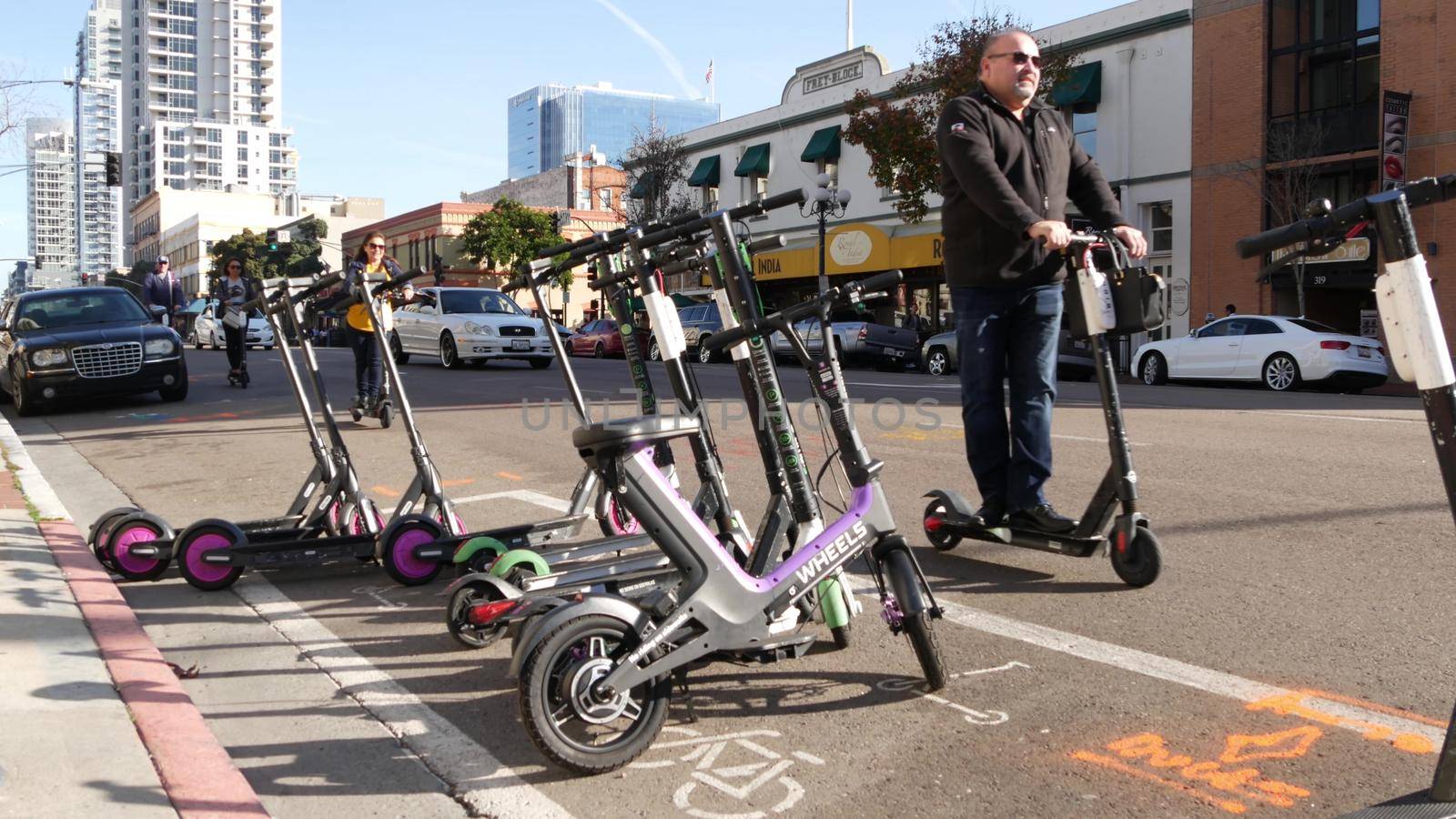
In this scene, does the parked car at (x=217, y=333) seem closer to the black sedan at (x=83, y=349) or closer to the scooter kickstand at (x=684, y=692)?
the black sedan at (x=83, y=349)

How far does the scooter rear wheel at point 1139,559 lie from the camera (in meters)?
4.68

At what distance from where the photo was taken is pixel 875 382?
729 inches

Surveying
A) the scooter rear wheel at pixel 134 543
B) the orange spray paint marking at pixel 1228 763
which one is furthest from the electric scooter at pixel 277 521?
the orange spray paint marking at pixel 1228 763

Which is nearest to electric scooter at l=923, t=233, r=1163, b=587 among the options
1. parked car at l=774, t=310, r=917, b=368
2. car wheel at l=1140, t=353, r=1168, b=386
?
car wheel at l=1140, t=353, r=1168, b=386

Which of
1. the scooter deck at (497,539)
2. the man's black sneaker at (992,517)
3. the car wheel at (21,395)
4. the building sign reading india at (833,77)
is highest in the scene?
the building sign reading india at (833,77)

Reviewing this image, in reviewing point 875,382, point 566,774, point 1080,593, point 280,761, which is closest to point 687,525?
point 566,774

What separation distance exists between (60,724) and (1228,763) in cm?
317

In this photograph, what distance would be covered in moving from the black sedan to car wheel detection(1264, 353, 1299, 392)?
16641 mm

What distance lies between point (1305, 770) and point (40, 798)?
3092mm

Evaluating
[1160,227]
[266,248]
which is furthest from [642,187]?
[266,248]

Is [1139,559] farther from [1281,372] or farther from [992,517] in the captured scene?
[1281,372]

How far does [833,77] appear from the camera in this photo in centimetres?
4044

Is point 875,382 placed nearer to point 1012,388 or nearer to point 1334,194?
point 1012,388

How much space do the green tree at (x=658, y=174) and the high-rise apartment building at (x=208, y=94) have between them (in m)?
148
